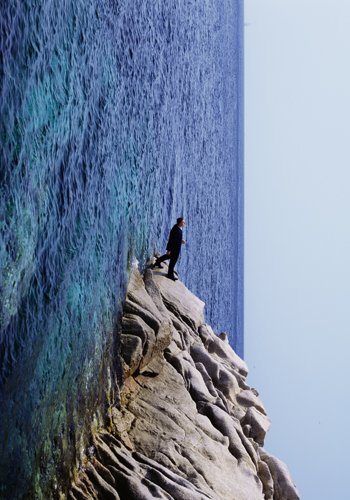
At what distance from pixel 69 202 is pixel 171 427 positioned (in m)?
1.70

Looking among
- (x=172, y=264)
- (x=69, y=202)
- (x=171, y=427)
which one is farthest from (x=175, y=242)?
(x=69, y=202)

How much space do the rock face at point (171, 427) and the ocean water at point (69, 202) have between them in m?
0.17

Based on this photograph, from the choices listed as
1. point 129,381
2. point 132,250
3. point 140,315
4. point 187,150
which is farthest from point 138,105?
point 187,150

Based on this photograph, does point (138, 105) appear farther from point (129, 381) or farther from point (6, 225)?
point (6, 225)

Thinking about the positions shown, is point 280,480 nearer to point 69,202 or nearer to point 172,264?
point 172,264

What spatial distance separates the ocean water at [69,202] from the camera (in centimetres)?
298

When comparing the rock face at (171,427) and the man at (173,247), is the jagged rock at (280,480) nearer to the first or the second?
A: the rock face at (171,427)

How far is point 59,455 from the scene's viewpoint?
3586mm

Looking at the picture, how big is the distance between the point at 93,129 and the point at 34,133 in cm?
98

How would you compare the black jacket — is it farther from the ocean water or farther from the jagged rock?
the jagged rock

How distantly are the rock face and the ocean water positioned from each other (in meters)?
0.17

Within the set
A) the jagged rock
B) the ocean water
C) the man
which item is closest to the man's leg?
the man

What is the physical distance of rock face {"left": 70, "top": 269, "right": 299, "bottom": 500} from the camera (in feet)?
13.4

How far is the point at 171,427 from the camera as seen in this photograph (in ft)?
16.0
